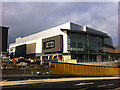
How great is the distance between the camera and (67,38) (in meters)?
55.1

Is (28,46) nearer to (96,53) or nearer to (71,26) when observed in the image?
(71,26)

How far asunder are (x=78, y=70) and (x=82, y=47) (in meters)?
25.3

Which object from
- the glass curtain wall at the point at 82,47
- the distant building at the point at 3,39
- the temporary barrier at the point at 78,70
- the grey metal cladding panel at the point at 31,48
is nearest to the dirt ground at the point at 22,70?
the temporary barrier at the point at 78,70

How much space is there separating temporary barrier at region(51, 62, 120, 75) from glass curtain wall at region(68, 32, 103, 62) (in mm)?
15062

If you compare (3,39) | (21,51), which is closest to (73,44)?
(3,39)

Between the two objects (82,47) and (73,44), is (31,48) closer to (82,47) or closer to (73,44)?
(73,44)

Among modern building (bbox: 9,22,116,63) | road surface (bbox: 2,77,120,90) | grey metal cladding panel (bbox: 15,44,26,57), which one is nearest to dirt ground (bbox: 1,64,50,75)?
road surface (bbox: 2,77,120,90)

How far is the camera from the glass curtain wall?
54.1 metres

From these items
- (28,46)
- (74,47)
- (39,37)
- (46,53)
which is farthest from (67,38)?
(28,46)

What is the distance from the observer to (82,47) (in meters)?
55.5

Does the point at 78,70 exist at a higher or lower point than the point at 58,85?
lower

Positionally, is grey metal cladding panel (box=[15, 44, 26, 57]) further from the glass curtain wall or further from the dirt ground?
the dirt ground

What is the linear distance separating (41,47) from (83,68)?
131 feet

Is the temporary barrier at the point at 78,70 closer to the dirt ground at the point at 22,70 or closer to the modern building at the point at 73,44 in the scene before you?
the dirt ground at the point at 22,70
